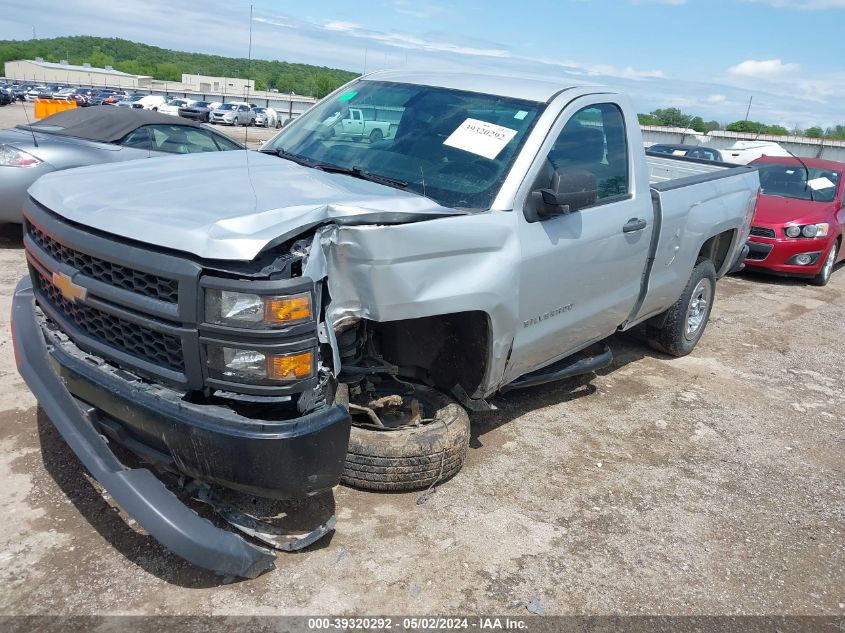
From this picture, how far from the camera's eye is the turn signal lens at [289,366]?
2475 mm

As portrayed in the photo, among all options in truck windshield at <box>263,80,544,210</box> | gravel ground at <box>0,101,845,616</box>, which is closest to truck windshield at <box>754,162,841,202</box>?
gravel ground at <box>0,101,845,616</box>

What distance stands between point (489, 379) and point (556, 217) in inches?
36.4

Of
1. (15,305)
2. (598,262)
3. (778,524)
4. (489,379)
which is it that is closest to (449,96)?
(598,262)

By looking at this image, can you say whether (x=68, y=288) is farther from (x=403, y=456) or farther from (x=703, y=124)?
(x=703, y=124)

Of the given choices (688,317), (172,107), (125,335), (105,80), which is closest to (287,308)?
(125,335)

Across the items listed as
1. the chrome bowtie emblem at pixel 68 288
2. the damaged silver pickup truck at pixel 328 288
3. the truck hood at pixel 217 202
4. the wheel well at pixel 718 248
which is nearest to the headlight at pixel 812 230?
the wheel well at pixel 718 248

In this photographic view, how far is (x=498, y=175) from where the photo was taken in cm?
350

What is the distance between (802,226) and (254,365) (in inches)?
351

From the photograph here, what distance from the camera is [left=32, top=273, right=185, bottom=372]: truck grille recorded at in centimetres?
258

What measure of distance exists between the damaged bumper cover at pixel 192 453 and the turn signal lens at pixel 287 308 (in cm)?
38

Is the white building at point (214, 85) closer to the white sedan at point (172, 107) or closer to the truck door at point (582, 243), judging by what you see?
the white sedan at point (172, 107)

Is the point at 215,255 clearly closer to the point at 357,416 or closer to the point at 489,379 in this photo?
the point at 357,416

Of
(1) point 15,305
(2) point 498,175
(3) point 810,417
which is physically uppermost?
(2) point 498,175

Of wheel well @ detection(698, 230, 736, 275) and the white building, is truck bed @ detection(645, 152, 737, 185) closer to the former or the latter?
wheel well @ detection(698, 230, 736, 275)
